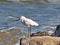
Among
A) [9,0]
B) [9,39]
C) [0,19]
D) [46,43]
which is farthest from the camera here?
[9,0]

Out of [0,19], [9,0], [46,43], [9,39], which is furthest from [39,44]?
[9,0]

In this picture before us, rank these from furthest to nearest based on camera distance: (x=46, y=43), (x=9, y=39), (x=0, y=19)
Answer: (x=0, y=19) < (x=9, y=39) < (x=46, y=43)

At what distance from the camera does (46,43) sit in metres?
7.05

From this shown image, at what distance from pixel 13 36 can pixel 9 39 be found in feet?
1.19

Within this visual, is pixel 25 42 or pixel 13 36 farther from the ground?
pixel 25 42

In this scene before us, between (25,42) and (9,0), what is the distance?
2703cm

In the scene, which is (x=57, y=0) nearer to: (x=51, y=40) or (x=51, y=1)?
(x=51, y=1)

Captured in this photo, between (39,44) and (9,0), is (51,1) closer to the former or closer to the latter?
(9,0)

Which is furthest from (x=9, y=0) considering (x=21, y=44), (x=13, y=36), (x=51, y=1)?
(x=21, y=44)

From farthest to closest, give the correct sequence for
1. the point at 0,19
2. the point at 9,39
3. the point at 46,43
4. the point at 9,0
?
1. the point at 9,0
2. the point at 0,19
3. the point at 9,39
4. the point at 46,43

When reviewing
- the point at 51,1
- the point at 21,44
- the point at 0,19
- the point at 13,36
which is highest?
the point at 21,44

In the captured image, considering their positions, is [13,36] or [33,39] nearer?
[33,39]

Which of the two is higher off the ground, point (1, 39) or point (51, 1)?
point (1, 39)

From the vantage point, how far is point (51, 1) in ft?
117
